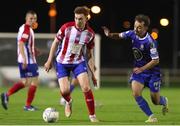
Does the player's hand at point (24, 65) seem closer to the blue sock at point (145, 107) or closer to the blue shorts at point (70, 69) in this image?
the blue shorts at point (70, 69)

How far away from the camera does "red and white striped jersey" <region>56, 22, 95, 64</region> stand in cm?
1455

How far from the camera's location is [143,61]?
48.7ft

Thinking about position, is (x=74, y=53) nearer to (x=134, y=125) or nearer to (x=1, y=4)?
(x=134, y=125)

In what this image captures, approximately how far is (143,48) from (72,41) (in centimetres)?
132

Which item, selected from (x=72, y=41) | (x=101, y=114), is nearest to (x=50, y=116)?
(x=72, y=41)

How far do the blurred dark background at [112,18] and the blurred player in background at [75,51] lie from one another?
37.2 metres

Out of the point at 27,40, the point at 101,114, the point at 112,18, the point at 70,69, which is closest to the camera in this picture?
the point at 70,69

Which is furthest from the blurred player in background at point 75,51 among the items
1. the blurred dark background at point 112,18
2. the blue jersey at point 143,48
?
the blurred dark background at point 112,18

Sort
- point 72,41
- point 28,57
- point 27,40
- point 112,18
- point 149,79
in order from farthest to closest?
point 112,18 < point 28,57 < point 27,40 < point 149,79 < point 72,41

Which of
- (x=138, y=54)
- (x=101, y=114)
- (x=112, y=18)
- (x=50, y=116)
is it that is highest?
(x=138, y=54)

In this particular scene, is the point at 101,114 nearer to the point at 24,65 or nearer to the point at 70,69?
the point at 70,69

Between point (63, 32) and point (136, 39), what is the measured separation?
136 cm

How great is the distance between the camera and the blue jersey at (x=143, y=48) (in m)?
14.6

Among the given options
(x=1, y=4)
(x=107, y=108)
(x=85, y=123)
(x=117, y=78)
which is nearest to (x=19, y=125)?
(x=85, y=123)
